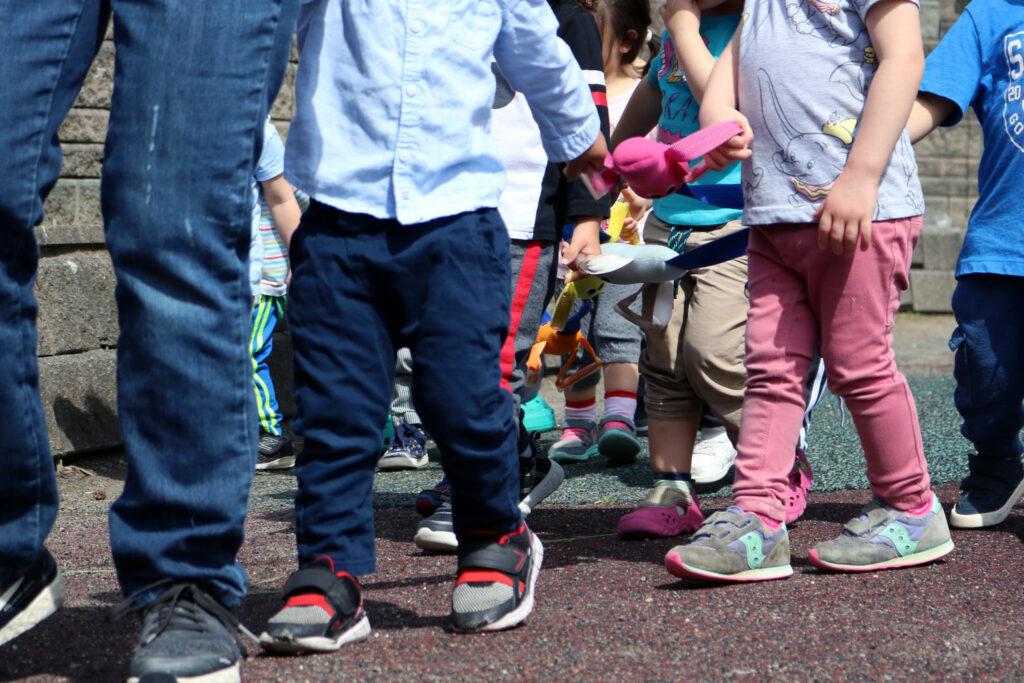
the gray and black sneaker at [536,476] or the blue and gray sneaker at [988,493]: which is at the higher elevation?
the blue and gray sneaker at [988,493]

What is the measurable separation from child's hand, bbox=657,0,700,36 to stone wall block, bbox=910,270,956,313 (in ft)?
28.0

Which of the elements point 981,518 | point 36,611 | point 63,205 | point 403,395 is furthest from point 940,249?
point 36,611

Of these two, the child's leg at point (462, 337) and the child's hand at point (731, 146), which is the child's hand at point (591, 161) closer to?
the child's hand at point (731, 146)

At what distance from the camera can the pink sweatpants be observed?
2607 mm

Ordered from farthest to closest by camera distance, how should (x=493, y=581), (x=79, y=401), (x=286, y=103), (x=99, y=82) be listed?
(x=286, y=103) → (x=99, y=82) → (x=79, y=401) → (x=493, y=581)

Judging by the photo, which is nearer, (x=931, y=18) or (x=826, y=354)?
(x=826, y=354)

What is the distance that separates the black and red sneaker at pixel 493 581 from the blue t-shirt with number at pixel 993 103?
1.57 meters

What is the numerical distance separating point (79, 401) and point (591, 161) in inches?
116

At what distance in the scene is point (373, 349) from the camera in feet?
6.86

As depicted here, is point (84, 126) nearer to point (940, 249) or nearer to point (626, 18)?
point (626, 18)

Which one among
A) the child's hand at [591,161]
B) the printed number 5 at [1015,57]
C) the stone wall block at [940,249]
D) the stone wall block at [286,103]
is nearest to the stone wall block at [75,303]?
the stone wall block at [286,103]

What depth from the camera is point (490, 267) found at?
216cm

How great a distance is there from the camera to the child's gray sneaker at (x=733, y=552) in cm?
245

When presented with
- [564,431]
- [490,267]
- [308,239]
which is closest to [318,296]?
[308,239]
